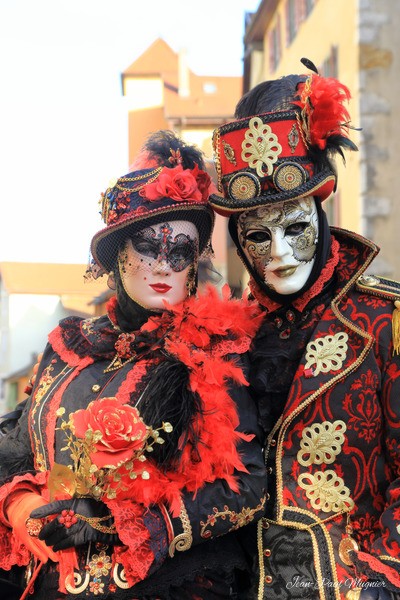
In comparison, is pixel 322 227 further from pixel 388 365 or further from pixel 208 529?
pixel 208 529

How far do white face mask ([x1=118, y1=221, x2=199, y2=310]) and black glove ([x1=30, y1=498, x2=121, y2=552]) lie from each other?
922mm

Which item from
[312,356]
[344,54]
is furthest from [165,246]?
[344,54]

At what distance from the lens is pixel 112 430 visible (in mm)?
3229

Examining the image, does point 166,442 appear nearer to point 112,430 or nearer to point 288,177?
point 112,430

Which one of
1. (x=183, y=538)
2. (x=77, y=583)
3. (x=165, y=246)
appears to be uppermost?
(x=165, y=246)

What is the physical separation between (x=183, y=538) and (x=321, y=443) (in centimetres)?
62

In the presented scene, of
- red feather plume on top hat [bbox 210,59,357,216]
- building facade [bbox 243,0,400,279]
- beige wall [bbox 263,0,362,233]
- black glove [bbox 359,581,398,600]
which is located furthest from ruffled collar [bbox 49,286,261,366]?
A: building facade [bbox 243,0,400,279]

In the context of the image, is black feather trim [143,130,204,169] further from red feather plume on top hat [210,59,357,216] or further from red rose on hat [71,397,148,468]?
red rose on hat [71,397,148,468]

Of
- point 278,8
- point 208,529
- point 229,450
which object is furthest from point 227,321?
point 278,8

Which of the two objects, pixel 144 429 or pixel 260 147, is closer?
pixel 144 429

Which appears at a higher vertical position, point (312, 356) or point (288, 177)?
point (288, 177)

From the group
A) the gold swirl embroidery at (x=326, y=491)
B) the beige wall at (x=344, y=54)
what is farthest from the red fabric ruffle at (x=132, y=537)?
the beige wall at (x=344, y=54)

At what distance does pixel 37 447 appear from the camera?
3906 millimetres

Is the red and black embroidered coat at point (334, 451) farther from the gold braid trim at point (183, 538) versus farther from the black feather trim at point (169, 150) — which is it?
the black feather trim at point (169, 150)
